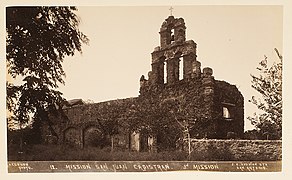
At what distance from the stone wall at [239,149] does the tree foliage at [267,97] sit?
0.16 ft

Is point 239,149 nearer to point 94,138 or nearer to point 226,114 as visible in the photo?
point 226,114

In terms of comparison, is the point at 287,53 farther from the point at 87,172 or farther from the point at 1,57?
the point at 1,57

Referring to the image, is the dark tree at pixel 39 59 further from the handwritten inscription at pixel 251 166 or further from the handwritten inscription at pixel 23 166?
the handwritten inscription at pixel 251 166

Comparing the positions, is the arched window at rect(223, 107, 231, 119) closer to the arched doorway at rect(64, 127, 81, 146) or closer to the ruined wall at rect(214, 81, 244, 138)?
the ruined wall at rect(214, 81, 244, 138)

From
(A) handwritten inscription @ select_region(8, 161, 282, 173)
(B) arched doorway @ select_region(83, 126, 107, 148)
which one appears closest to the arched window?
(A) handwritten inscription @ select_region(8, 161, 282, 173)

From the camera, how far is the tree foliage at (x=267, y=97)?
2.01 m

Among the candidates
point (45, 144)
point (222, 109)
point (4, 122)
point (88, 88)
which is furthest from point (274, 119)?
point (4, 122)

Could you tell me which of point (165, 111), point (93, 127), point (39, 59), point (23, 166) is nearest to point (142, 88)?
point (165, 111)

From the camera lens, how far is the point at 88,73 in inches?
80.2

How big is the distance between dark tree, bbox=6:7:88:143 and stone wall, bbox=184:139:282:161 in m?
0.54

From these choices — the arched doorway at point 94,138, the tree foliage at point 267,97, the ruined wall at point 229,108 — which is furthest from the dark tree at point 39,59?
the tree foliage at point 267,97

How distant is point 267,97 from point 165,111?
373 millimetres

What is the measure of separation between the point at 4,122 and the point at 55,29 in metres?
0.39

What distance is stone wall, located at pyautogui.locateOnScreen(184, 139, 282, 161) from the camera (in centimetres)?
202
